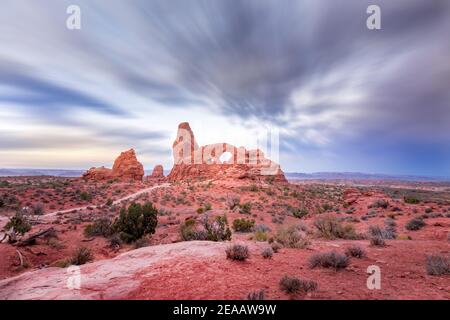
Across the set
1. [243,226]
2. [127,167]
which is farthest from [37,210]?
[127,167]

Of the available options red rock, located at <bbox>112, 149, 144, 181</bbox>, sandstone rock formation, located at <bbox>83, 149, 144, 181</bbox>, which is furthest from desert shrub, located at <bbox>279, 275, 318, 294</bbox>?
red rock, located at <bbox>112, 149, 144, 181</bbox>

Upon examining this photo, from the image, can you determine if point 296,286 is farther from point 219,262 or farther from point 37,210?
point 37,210

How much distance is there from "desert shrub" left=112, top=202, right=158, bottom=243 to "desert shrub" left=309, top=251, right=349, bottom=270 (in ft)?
35.8

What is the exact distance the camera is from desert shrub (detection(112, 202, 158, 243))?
1450 centimetres

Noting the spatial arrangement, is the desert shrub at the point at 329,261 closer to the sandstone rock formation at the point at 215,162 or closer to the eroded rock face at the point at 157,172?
the sandstone rock formation at the point at 215,162

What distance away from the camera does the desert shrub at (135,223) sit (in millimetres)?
14500

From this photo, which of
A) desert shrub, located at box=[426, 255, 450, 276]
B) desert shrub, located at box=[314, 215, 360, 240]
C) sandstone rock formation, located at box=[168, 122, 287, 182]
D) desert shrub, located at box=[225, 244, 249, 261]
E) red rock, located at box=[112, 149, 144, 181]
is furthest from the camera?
red rock, located at box=[112, 149, 144, 181]

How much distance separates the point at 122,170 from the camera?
62.6 metres

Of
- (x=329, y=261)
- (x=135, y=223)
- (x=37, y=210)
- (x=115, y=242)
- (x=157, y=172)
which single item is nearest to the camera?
(x=329, y=261)

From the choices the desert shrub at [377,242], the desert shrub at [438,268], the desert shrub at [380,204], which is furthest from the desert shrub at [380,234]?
the desert shrub at [380,204]

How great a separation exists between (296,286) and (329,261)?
1.97m

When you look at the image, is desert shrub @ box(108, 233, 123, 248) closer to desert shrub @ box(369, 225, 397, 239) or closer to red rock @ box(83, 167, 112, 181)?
desert shrub @ box(369, 225, 397, 239)
